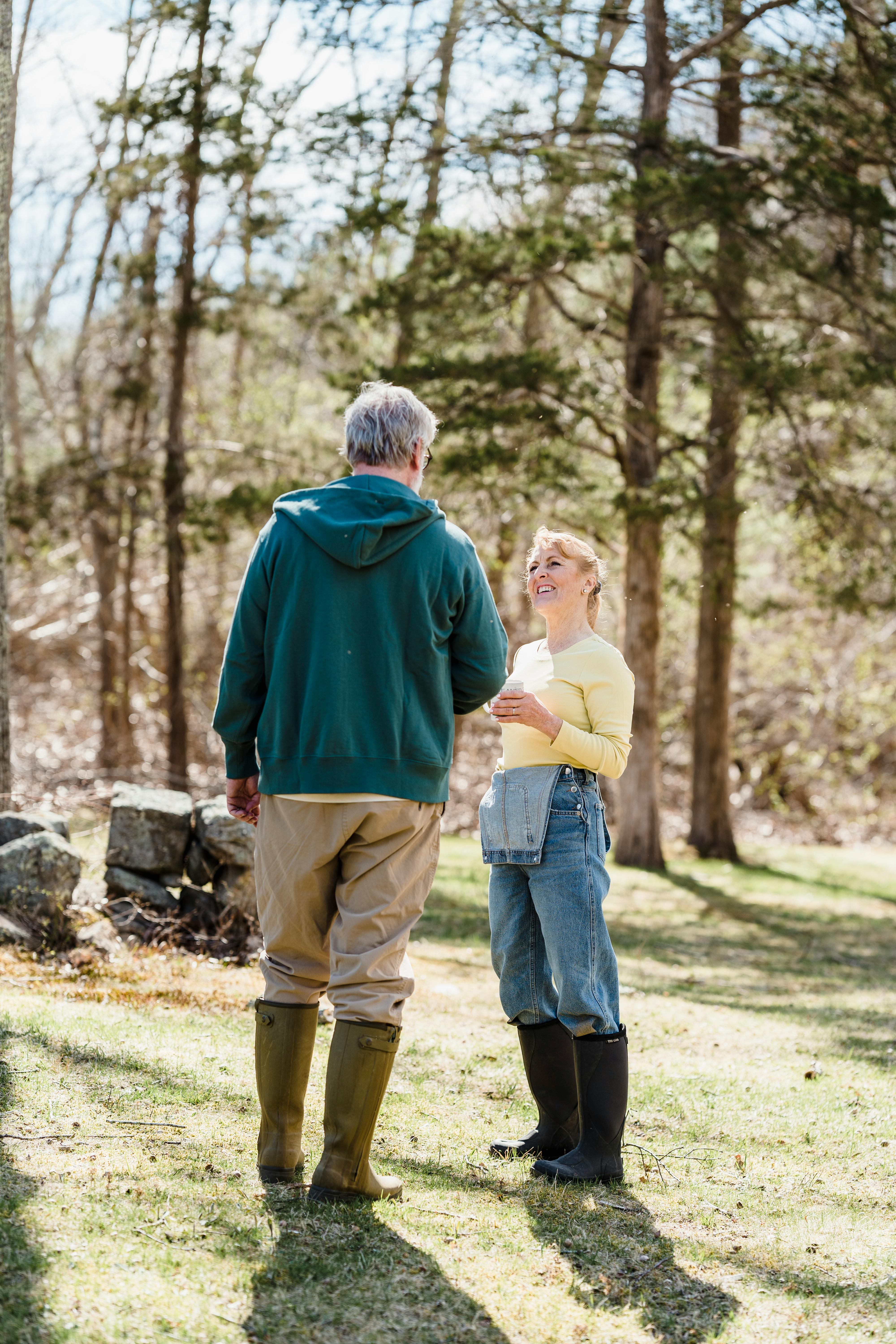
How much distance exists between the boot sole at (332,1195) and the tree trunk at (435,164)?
342 inches

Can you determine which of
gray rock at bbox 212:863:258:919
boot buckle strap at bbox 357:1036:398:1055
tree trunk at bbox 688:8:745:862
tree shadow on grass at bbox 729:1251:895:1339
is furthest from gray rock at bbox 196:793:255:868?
tree trunk at bbox 688:8:745:862

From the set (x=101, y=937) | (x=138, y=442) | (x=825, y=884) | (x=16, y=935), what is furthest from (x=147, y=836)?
(x=138, y=442)

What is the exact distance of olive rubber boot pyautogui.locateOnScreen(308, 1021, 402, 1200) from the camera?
2908mm

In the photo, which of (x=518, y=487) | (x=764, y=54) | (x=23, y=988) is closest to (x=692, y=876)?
(x=518, y=487)

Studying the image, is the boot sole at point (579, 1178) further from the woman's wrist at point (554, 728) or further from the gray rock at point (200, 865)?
the gray rock at point (200, 865)

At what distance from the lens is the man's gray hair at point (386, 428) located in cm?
307

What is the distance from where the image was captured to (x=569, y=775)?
339 cm

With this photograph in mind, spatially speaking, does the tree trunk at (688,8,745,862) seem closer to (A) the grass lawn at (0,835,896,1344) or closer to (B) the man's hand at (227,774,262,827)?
(A) the grass lawn at (0,835,896,1344)

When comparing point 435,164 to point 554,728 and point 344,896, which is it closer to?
point 554,728

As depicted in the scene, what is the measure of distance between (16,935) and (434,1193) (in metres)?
3.04

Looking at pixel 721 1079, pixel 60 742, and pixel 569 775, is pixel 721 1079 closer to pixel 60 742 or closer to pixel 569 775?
pixel 569 775

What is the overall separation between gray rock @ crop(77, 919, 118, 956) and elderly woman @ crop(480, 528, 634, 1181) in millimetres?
2753

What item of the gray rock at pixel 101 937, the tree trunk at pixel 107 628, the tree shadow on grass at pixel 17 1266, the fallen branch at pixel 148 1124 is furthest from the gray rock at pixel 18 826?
the tree trunk at pixel 107 628

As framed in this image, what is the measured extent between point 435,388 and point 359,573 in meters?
7.90
